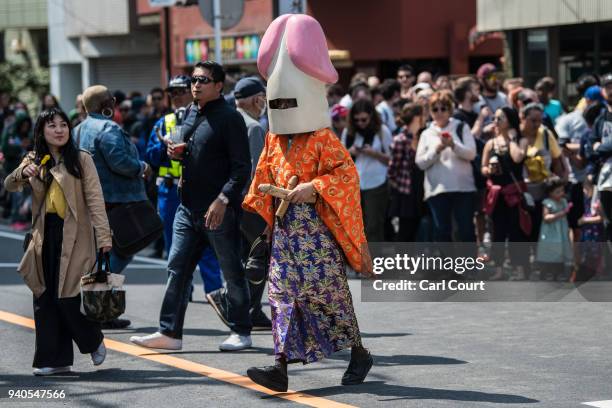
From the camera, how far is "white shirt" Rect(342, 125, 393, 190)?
44.8ft

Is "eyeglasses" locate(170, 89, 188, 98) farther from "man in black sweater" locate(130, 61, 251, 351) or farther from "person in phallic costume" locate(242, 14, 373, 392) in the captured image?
"person in phallic costume" locate(242, 14, 373, 392)

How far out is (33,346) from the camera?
9531 mm

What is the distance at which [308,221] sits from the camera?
25.4ft

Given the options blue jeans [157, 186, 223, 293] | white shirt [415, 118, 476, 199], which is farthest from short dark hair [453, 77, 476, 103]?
blue jeans [157, 186, 223, 293]

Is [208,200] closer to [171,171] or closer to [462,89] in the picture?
[171,171]

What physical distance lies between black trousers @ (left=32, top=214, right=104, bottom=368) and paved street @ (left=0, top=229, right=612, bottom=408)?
150mm

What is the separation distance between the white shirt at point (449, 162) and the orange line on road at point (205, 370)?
404cm

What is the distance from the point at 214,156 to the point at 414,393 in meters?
2.31

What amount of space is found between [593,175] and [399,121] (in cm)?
214

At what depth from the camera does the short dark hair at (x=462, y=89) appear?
46.5ft

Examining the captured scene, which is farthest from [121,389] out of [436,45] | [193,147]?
[436,45]

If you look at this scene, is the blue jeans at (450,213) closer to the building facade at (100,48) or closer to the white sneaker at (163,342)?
the white sneaker at (163,342)

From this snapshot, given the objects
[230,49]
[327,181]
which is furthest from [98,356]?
[230,49]

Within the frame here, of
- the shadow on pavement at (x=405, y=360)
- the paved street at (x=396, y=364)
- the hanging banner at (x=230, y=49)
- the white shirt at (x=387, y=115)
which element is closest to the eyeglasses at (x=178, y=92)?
the paved street at (x=396, y=364)
